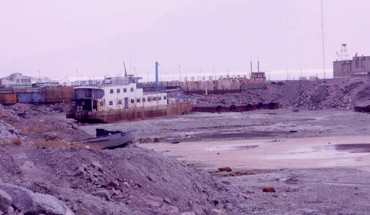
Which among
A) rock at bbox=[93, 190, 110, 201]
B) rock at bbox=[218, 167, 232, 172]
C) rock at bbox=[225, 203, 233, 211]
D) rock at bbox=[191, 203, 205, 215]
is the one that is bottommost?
rock at bbox=[218, 167, 232, 172]

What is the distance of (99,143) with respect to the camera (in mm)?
34594

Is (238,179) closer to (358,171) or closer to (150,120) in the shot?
(358,171)

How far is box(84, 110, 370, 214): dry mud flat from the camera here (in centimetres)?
2438

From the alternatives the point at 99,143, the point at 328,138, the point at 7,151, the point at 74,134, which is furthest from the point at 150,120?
the point at 7,151

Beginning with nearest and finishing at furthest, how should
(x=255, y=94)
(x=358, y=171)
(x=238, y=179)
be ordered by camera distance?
(x=238, y=179)
(x=358, y=171)
(x=255, y=94)

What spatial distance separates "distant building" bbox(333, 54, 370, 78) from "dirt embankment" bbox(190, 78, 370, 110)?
8.07 meters

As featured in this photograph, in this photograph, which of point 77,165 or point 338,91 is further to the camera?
point 338,91

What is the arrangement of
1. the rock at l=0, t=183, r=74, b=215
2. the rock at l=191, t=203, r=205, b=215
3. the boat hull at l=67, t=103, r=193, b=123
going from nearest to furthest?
1. the rock at l=0, t=183, r=74, b=215
2. the rock at l=191, t=203, r=205, b=215
3. the boat hull at l=67, t=103, r=193, b=123

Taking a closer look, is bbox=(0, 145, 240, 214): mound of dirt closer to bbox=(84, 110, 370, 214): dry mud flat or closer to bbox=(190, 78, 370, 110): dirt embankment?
bbox=(84, 110, 370, 214): dry mud flat

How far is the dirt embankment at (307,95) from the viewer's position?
300 ft

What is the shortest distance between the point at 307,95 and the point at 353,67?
18751 mm

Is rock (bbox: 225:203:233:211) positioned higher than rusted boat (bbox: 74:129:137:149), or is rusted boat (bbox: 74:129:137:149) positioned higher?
rusted boat (bbox: 74:129:137:149)

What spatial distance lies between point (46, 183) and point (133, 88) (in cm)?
7270

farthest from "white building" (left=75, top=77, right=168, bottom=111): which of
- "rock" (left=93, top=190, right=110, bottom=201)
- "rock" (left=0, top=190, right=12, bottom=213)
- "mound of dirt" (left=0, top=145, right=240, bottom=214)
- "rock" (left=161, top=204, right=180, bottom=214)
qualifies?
"rock" (left=0, top=190, right=12, bottom=213)
